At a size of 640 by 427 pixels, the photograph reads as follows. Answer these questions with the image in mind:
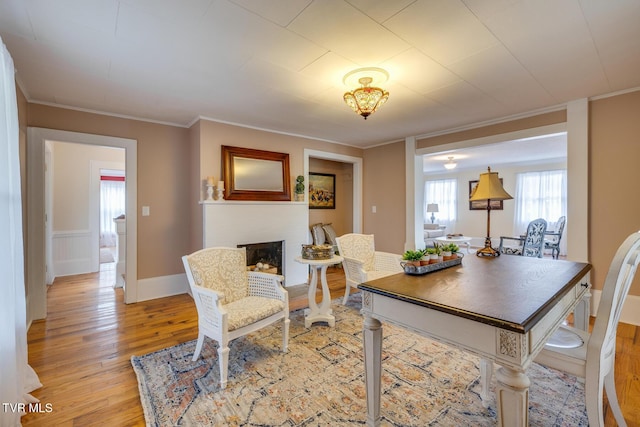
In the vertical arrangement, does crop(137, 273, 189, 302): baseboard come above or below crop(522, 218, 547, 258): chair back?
below

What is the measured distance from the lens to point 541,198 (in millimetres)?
7340

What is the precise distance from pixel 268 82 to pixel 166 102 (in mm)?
1305

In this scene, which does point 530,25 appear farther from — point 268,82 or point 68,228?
point 68,228

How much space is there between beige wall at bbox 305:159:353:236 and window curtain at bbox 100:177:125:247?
19.8 feet

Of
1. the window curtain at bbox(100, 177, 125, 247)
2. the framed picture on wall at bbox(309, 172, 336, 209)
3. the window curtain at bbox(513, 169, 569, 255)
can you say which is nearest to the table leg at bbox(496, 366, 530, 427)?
the framed picture on wall at bbox(309, 172, 336, 209)

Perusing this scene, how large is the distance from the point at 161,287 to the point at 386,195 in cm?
381

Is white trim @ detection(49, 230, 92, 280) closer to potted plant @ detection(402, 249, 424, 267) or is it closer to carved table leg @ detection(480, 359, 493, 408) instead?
potted plant @ detection(402, 249, 424, 267)

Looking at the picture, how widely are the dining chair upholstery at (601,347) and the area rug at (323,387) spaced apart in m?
0.47

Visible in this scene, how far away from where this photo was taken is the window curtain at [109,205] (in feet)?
26.0

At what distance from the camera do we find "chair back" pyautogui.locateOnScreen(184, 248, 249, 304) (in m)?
2.29

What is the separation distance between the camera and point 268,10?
64.3 inches

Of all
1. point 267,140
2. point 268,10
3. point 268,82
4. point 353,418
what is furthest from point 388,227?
point 268,10

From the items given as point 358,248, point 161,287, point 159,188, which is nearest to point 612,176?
point 358,248

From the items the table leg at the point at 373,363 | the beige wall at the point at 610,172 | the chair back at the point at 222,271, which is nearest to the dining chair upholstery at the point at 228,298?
the chair back at the point at 222,271
